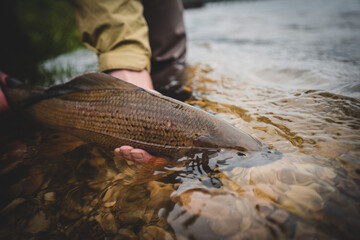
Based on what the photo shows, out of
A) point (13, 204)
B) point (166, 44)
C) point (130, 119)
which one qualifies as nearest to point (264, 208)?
point (130, 119)

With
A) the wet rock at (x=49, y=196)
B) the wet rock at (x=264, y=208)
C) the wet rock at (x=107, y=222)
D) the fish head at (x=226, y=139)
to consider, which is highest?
the fish head at (x=226, y=139)

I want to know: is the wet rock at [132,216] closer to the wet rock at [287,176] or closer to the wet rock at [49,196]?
the wet rock at [49,196]

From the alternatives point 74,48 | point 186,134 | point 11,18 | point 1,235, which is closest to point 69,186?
point 1,235

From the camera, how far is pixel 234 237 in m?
1.15

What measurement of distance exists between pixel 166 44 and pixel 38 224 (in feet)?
11.3

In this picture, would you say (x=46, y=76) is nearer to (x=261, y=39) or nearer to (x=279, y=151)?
(x=279, y=151)

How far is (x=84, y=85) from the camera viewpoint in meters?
2.17

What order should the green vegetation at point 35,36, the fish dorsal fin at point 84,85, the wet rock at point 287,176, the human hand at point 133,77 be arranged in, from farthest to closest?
the green vegetation at point 35,36 < the human hand at point 133,77 < the fish dorsal fin at point 84,85 < the wet rock at point 287,176

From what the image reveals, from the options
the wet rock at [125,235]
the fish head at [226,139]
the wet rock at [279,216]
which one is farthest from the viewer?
the fish head at [226,139]

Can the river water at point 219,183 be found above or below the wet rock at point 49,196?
above

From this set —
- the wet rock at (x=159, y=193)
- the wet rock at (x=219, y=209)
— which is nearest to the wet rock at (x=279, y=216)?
the wet rock at (x=219, y=209)

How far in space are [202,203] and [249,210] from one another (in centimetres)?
29

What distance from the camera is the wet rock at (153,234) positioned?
4.08 feet

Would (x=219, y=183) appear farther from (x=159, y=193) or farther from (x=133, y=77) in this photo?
(x=133, y=77)
